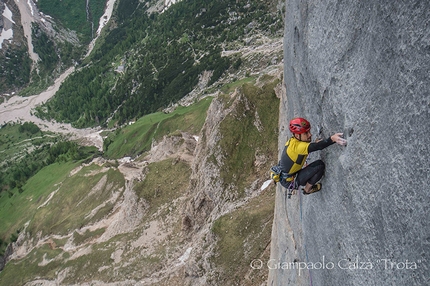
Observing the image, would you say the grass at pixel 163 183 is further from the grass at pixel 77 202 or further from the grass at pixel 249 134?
the grass at pixel 77 202

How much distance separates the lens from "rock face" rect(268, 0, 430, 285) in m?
7.96

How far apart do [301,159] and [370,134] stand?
4342 mm

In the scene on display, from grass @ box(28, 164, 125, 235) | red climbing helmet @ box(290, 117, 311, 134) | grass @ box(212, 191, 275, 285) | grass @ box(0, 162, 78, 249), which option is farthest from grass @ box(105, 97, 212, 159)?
red climbing helmet @ box(290, 117, 311, 134)

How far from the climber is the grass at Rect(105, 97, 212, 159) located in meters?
92.0

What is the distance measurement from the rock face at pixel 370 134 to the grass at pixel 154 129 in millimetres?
92493

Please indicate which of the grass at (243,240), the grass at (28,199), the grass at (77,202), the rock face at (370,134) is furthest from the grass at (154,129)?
the rock face at (370,134)

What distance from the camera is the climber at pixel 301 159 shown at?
13492mm

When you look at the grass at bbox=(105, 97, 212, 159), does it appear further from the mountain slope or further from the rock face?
the rock face

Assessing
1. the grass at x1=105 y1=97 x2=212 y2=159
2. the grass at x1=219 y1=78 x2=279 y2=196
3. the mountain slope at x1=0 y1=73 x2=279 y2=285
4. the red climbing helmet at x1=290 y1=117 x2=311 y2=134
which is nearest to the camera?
the red climbing helmet at x1=290 y1=117 x2=311 y2=134

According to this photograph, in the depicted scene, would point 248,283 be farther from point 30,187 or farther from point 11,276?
point 30,187

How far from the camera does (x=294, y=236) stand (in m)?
20.9

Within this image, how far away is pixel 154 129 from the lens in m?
146

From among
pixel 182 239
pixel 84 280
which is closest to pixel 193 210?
pixel 182 239

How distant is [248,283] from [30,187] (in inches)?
6838
